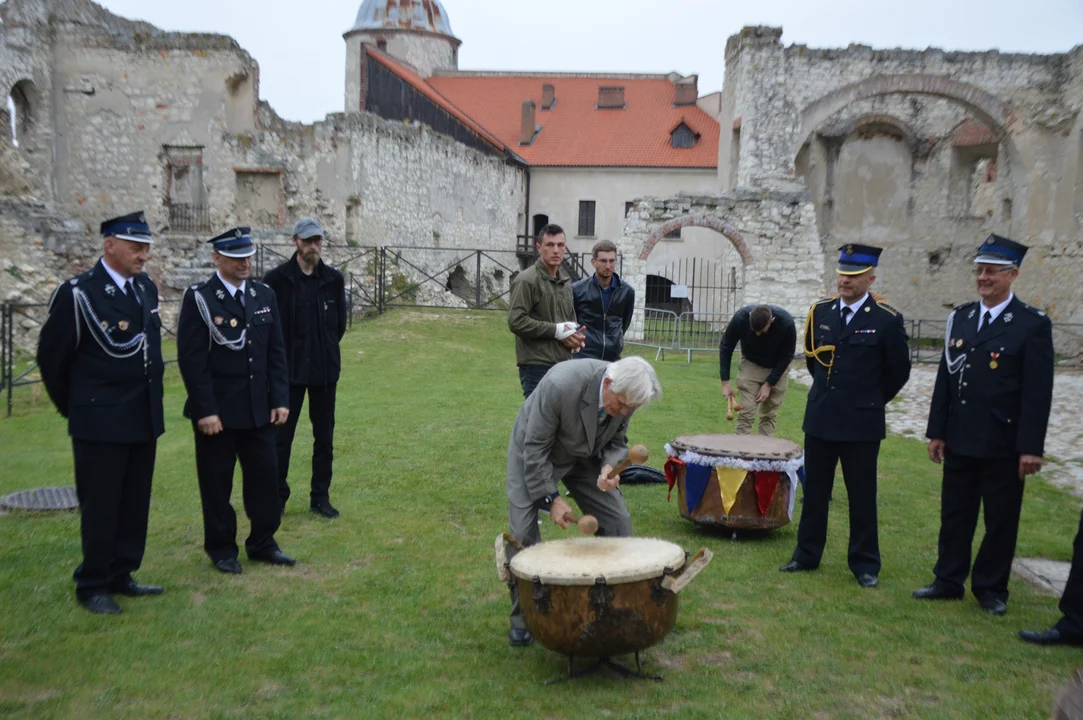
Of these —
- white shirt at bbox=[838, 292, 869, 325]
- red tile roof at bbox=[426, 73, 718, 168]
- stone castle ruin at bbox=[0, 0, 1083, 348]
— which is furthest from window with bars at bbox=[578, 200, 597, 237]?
white shirt at bbox=[838, 292, 869, 325]

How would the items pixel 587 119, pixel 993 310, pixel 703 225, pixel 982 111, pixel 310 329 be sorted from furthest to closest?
pixel 587 119 → pixel 982 111 → pixel 703 225 → pixel 310 329 → pixel 993 310

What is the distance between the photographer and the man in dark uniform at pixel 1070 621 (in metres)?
4.86

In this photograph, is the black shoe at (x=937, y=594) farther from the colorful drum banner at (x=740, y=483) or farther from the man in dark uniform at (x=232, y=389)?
the man in dark uniform at (x=232, y=389)

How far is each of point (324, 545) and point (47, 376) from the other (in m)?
2.13

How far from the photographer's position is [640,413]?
1234 cm

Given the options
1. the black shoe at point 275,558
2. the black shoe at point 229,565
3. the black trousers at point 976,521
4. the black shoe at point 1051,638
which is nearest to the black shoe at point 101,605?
the black shoe at point 229,565

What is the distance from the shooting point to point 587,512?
5.07 m

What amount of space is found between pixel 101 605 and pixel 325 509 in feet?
7.39

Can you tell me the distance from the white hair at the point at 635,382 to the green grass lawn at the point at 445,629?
1280 millimetres

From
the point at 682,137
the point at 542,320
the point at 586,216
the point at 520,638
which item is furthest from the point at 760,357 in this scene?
the point at 682,137

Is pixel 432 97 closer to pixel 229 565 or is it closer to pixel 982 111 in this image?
pixel 982 111

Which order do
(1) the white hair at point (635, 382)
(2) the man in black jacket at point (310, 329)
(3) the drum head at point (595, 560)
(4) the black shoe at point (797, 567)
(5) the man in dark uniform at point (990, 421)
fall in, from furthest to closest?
(2) the man in black jacket at point (310, 329)
(4) the black shoe at point (797, 567)
(5) the man in dark uniform at point (990, 421)
(1) the white hair at point (635, 382)
(3) the drum head at point (595, 560)

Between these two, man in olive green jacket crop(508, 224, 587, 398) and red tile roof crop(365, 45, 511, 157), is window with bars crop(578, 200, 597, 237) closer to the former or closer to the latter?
red tile roof crop(365, 45, 511, 157)

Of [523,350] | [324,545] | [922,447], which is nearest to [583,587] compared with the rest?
[324,545]
